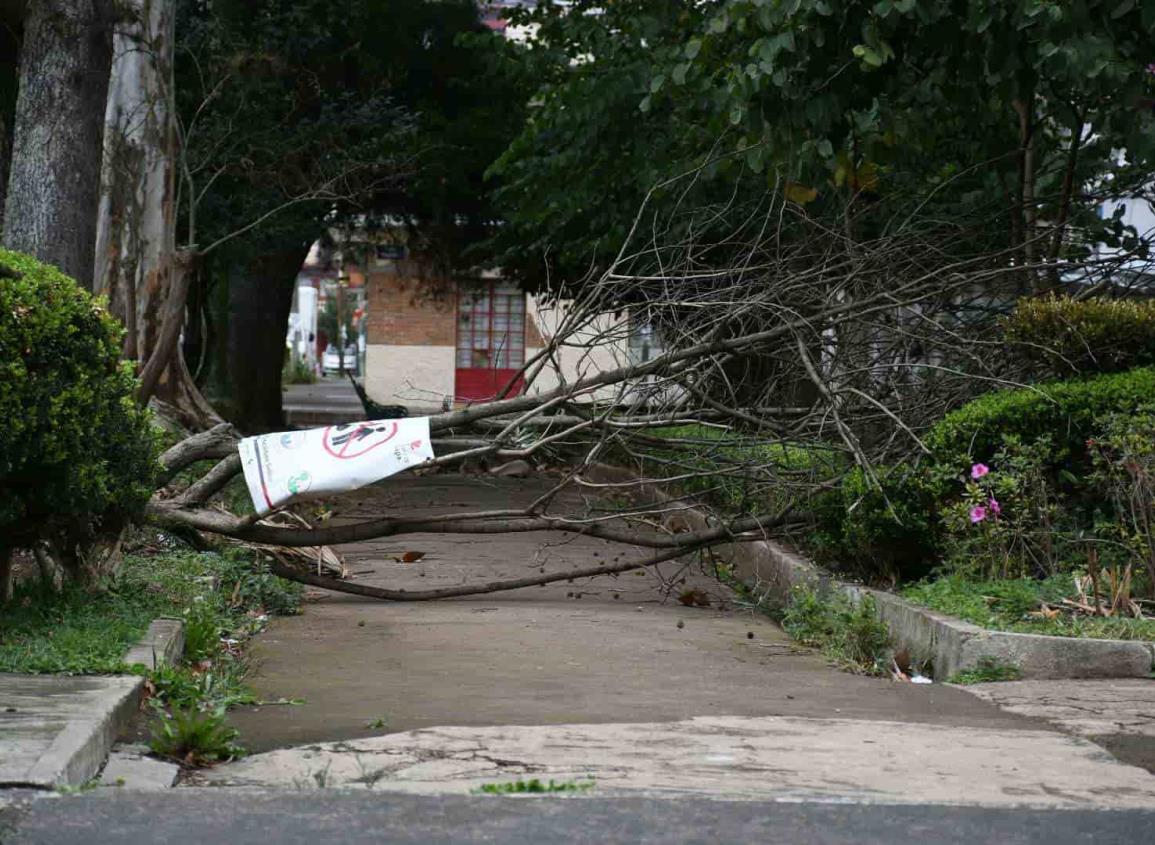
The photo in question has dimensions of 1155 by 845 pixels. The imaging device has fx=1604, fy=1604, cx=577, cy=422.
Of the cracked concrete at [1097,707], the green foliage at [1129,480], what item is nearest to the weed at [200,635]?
the cracked concrete at [1097,707]

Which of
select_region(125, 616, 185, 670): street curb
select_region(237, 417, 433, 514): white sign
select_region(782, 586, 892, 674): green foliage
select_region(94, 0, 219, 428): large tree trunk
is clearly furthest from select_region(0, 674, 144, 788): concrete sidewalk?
select_region(94, 0, 219, 428): large tree trunk

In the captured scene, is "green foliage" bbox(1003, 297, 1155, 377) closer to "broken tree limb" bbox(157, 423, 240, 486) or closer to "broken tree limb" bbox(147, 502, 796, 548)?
"broken tree limb" bbox(147, 502, 796, 548)

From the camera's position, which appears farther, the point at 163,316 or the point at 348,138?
the point at 348,138

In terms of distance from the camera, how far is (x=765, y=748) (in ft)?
18.7

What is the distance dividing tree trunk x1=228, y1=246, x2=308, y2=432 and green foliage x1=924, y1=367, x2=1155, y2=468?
18103 mm

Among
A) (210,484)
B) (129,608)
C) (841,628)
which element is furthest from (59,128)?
(841,628)

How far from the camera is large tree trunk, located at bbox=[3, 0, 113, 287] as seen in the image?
11477 millimetres

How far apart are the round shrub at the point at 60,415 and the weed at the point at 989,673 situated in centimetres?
409

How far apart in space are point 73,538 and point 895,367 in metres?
5.38

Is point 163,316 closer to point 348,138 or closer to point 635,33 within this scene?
point 635,33

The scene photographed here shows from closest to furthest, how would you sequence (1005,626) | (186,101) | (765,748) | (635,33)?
(765,748) → (1005,626) → (635,33) → (186,101)

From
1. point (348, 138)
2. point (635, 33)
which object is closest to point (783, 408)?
point (635, 33)

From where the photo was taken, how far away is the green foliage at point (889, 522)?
359 inches

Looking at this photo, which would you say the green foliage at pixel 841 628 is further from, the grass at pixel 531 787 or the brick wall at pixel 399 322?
the brick wall at pixel 399 322
